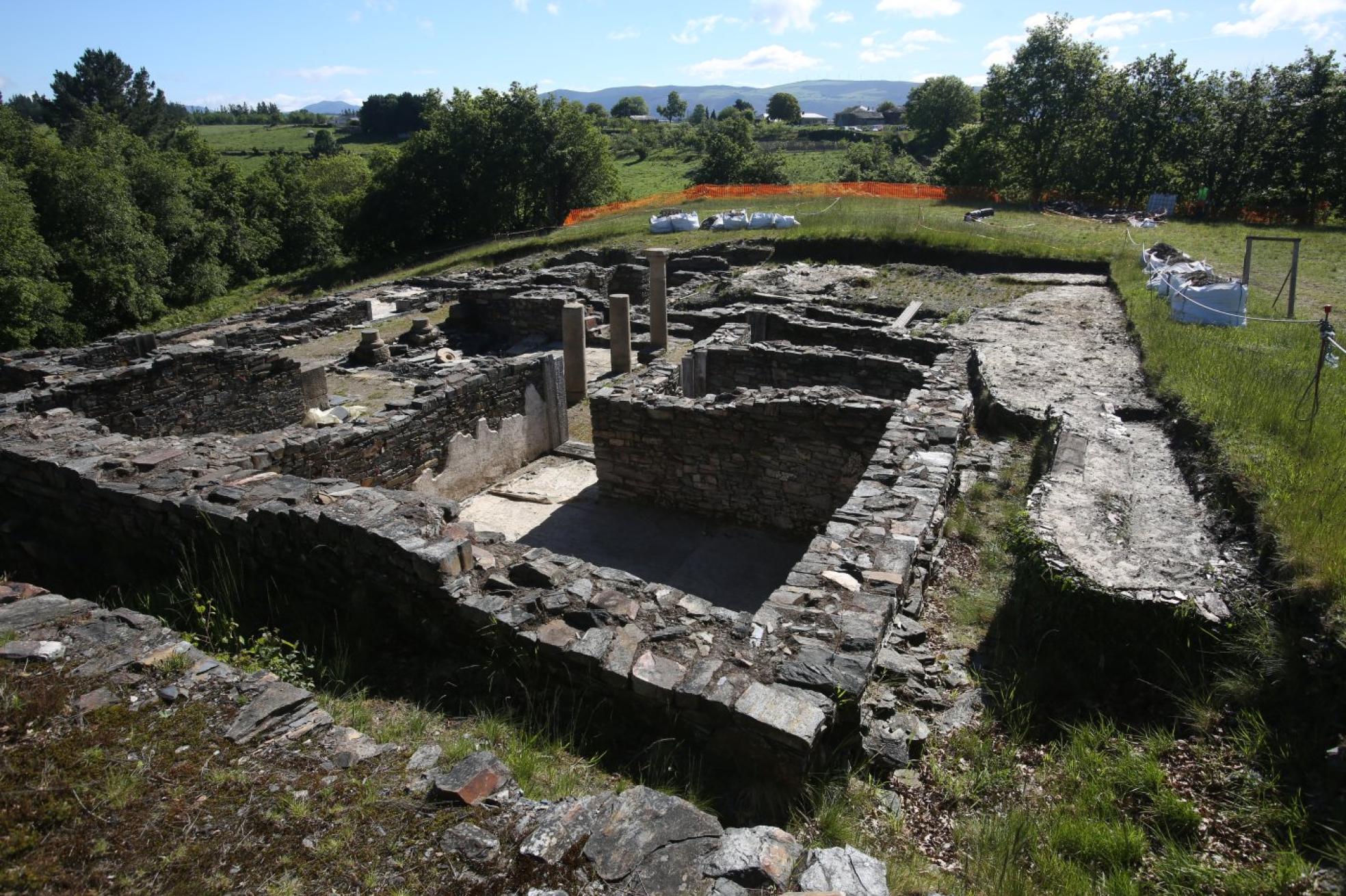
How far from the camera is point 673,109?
167 metres

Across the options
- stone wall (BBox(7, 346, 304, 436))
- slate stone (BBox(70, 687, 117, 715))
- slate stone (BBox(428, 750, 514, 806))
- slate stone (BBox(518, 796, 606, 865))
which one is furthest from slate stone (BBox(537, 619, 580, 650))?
stone wall (BBox(7, 346, 304, 436))

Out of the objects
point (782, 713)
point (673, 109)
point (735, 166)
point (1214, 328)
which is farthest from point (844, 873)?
point (673, 109)

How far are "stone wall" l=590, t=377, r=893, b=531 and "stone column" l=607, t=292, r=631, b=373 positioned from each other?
5.98 meters

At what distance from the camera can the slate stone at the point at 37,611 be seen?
4336 mm

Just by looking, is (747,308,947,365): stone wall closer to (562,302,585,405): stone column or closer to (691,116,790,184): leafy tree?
(562,302,585,405): stone column

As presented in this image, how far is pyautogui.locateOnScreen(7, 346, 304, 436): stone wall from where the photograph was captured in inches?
391

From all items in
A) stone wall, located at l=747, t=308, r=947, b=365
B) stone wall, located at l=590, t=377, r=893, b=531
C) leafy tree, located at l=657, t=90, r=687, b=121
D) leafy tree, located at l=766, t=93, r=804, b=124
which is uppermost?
leafy tree, located at l=657, t=90, r=687, b=121

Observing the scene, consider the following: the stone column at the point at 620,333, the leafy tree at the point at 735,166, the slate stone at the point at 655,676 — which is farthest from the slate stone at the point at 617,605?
the leafy tree at the point at 735,166

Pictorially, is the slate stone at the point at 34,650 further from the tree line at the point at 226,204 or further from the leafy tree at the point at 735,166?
the leafy tree at the point at 735,166

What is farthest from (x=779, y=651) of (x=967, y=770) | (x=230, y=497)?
(x=230, y=497)

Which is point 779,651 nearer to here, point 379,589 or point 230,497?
point 379,589

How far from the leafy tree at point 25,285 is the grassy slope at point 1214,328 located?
14.1ft

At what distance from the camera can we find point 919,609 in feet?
18.9

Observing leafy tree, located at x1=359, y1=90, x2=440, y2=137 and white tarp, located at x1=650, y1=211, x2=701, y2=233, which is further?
leafy tree, located at x1=359, y1=90, x2=440, y2=137
